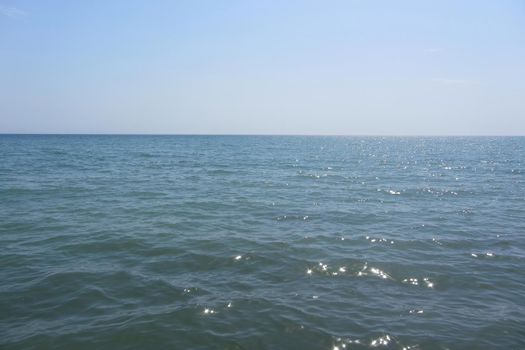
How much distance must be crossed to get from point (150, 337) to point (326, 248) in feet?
24.3

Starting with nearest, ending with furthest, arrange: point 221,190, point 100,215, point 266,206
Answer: point 100,215, point 266,206, point 221,190

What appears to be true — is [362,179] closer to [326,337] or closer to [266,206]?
[266,206]

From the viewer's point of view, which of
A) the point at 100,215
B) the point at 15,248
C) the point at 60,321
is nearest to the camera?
the point at 60,321

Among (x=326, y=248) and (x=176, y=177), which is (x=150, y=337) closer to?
(x=326, y=248)

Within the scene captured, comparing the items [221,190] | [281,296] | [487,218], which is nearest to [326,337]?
[281,296]

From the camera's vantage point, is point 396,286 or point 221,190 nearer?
point 396,286

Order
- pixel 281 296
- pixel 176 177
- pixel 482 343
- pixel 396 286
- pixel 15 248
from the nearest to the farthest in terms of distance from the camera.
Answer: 1. pixel 482 343
2. pixel 281 296
3. pixel 396 286
4. pixel 15 248
5. pixel 176 177

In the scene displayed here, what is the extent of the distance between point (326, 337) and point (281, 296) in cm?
202

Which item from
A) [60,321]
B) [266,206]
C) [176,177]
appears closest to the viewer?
[60,321]

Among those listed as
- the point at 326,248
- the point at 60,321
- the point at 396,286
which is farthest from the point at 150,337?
the point at 326,248

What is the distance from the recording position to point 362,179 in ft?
115

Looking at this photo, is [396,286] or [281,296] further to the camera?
[396,286]

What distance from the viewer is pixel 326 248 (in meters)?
13.5

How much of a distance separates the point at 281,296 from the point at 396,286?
3.29m
